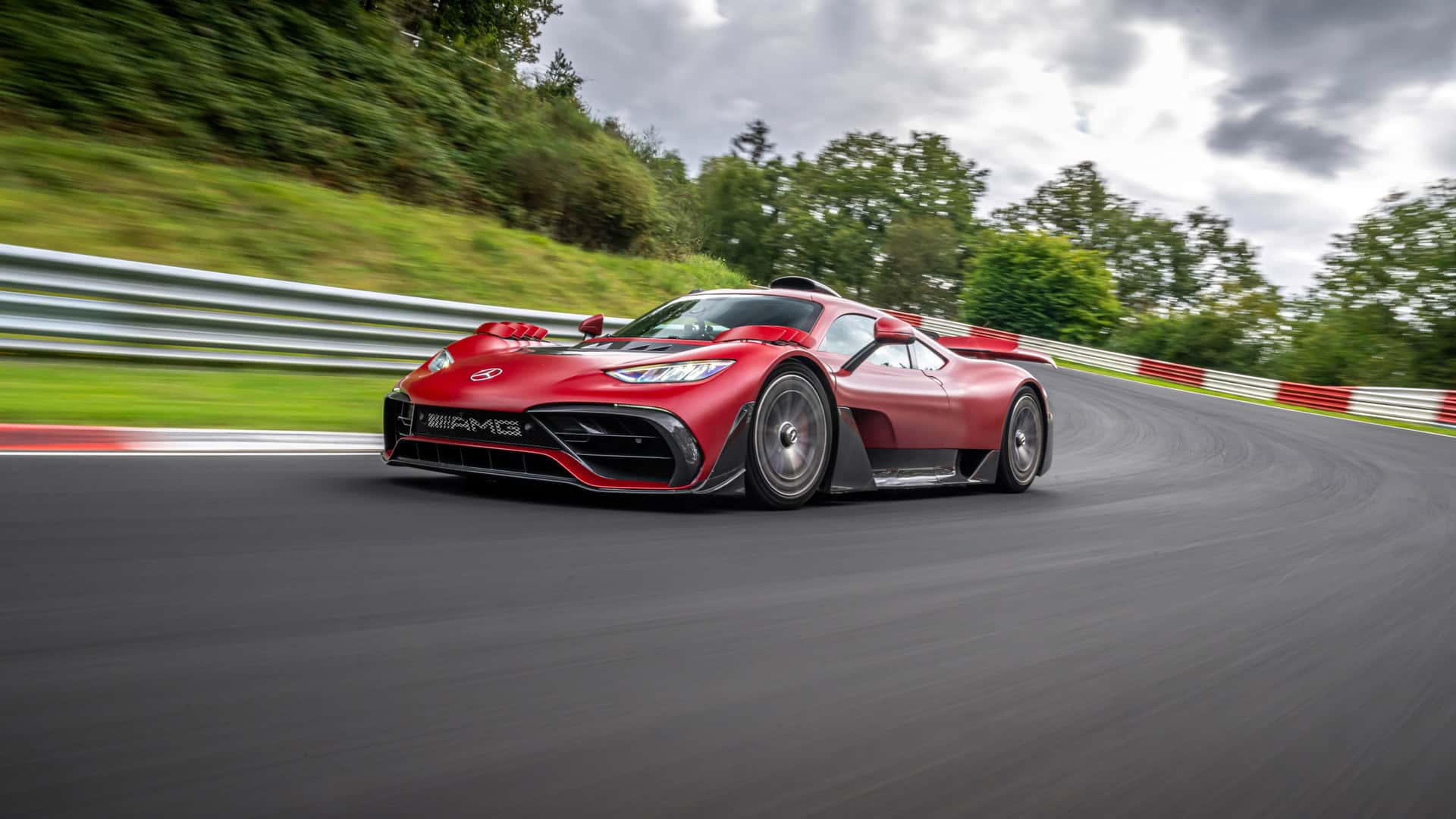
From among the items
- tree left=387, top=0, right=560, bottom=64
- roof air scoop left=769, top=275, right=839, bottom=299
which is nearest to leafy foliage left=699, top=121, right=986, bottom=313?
tree left=387, top=0, right=560, bottom=64

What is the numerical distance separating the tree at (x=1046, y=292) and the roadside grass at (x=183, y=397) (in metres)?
52.6

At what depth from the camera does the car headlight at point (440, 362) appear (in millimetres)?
5293

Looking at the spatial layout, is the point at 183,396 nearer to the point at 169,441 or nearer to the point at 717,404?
the point at 169,441

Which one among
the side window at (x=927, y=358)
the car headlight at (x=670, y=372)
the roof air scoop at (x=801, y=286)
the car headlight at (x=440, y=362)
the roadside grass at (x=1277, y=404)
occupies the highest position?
the roof air scoop at (x=801, y=286)

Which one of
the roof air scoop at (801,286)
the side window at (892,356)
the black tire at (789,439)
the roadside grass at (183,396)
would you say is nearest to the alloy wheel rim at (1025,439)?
the side window at (892,356)

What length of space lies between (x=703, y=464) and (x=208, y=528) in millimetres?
2006

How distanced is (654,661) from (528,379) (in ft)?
7.90

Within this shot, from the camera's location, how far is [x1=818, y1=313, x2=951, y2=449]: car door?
585 cm

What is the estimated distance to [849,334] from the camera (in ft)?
20.1

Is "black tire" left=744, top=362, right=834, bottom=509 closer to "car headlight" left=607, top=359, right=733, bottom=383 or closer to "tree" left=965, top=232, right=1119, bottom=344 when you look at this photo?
"car headlight" left=607, top=359, right=733, bottom=383

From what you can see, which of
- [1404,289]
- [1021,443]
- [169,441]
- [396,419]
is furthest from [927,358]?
[1404,289]

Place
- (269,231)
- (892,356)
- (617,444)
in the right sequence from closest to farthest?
(617,444), (892,356), (269,231)

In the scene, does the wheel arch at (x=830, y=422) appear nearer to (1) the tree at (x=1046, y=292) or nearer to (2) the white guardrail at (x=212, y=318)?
(2) the white guardrail at (x=212, y=318)

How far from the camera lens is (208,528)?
367cm
